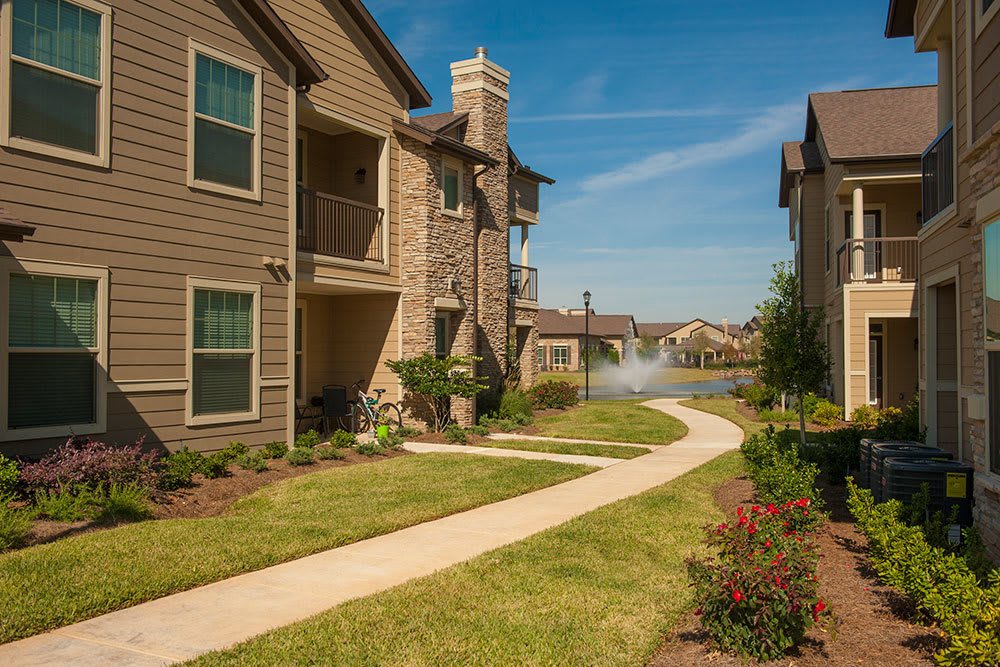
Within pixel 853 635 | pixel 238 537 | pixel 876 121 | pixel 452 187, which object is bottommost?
pixel 853 635

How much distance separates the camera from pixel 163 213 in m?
10.5

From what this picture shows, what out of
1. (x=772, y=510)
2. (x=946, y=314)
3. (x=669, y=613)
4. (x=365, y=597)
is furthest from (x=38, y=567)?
(x=946, y=314)

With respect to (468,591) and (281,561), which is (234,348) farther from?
(468,591)

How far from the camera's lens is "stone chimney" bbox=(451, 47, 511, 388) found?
20.6 meters

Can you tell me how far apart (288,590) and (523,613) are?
197 cm

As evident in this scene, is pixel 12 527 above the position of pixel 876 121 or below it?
below

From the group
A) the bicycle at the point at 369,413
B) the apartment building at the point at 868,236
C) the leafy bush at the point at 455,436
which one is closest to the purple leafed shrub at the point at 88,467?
the bicycle at the point at 369,413

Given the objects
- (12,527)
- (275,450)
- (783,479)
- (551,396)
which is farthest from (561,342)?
(12,527)

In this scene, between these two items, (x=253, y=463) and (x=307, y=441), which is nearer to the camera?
(x=253, y=463)

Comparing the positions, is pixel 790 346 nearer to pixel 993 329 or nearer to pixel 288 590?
pixel 993 329

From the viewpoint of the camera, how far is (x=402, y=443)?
1451 centimetres

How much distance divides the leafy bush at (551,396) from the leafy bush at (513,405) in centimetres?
300

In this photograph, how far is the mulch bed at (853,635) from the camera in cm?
504

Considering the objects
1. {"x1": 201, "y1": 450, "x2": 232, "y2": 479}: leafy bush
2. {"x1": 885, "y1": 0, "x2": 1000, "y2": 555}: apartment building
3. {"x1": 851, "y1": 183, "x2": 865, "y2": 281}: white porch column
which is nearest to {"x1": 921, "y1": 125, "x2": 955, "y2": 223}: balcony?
{"x1": 885, "y1": 0, "x2": 1000, "y2": 555}: apartment building
